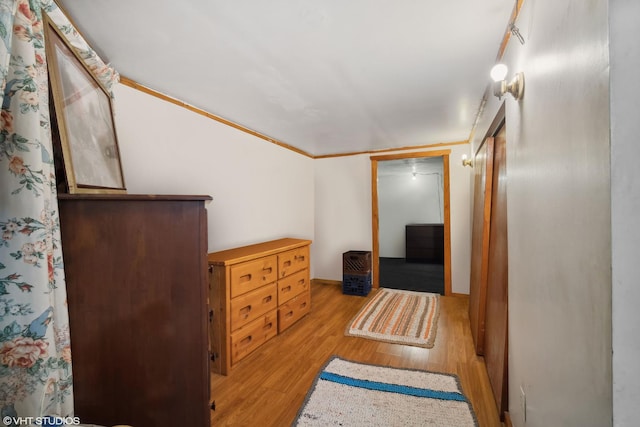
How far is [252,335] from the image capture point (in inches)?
89.3

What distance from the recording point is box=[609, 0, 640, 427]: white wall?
49 cm

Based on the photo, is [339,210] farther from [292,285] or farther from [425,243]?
[425,243]

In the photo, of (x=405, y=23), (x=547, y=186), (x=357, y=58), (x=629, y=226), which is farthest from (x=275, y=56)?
(x=629, y=226)

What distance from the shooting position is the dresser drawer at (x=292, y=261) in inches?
105

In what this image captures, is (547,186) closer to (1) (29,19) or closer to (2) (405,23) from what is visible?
(2) (405,23)

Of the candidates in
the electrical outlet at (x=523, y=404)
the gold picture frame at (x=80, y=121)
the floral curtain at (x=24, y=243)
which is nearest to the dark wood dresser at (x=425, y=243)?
the electrical outlet at (x=523, y=404)

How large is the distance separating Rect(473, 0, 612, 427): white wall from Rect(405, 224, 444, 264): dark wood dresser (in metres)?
4.90

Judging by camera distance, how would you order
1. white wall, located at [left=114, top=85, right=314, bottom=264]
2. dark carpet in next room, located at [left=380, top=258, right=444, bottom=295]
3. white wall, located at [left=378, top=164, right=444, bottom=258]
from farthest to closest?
white wall, located at [left=378, top=164, right=444, bottom=258] → dark carpet in next room, located at [left=380, top=258, right=444, bottom=295] → white wall, located at [left=114, top=85, right=314, bottom=264]

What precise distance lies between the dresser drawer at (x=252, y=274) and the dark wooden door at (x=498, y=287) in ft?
5.82

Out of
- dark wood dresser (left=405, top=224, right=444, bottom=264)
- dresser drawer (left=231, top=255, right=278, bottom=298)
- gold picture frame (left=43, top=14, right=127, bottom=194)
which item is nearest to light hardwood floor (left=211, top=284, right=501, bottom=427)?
dresser drawer (left=231, top=255, right=278, bottom=298)

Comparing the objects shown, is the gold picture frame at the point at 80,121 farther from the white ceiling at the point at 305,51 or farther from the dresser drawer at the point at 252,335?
the dresser drawer at the point at 252,335

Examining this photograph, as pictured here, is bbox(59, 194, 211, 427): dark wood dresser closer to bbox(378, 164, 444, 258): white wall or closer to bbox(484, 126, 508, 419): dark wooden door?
bbox(484, 126, 508, 419): dark wooden door

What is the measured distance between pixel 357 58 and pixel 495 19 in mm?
705

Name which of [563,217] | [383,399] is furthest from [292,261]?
[563,217]
